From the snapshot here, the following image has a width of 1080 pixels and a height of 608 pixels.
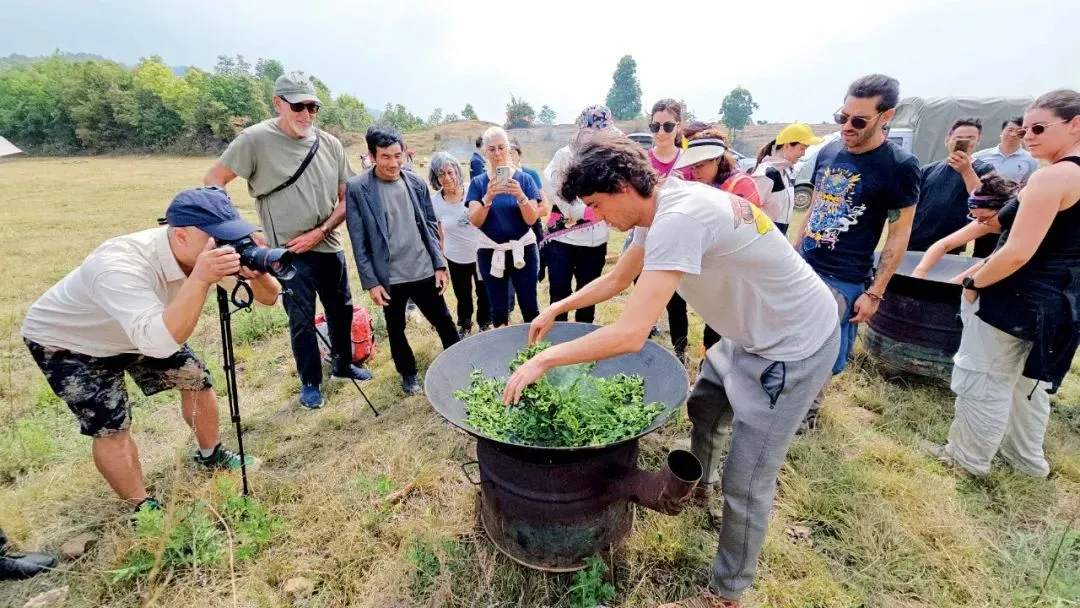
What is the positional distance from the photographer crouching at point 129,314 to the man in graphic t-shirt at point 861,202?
3096mm

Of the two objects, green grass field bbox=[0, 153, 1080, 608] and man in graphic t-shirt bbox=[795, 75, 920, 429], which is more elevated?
man in graphic t-shirt bbox=[795, 75, 920, 429]

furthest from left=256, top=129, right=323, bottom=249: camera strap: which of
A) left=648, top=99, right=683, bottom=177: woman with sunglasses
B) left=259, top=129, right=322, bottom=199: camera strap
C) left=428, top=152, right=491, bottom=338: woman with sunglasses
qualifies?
left=648, top=99, right=683, bottom=177: woman with sunglasses

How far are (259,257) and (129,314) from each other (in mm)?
557

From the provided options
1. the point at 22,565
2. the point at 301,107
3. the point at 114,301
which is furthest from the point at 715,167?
the point at 22,565

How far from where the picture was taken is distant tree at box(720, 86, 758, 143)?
62969 mm

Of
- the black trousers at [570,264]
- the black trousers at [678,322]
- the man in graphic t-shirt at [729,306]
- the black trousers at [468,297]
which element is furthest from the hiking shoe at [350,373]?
the black trousers at [678,322]

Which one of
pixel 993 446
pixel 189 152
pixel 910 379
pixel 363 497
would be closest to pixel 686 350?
pixel 910 379

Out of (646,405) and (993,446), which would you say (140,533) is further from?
(993,446)

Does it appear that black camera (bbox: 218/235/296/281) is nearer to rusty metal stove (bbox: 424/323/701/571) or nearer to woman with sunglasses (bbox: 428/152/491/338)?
rusty metal stove (bbox: 424/323/701/571)

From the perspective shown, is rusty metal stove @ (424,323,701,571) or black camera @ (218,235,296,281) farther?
black camera @ (218,235,296,281)

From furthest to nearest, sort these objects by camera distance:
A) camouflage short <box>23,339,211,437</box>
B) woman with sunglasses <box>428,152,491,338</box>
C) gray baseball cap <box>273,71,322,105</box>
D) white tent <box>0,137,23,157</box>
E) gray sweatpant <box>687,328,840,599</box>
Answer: woman with sunglasses <box>428,152,491,338</box>, gray baseball cap <box>273,71,322,105</box>, white tent <box>0,137,23,157</box>, camouflage short <box>23,339,211,437</box>, gray sweatpant <box>687,328,840,599</box>

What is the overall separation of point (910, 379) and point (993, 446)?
4.41ft

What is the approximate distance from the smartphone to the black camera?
5.26ft

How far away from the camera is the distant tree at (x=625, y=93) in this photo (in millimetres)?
71688
